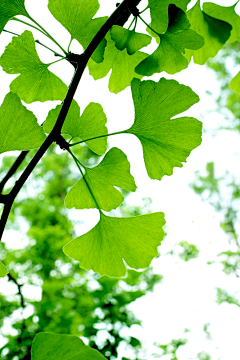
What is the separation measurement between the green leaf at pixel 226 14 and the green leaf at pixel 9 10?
352 mm

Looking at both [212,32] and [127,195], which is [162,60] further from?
[127,195]

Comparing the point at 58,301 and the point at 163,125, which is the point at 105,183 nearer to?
the point at 163,125

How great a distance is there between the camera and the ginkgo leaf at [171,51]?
0.40m

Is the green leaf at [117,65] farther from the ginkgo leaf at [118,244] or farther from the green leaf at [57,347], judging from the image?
the green leaf at [57,347]

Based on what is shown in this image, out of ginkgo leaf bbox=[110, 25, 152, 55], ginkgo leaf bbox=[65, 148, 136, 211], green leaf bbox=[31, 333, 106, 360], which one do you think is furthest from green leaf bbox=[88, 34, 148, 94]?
green leaf bbox=[31, 333, 106, 360]

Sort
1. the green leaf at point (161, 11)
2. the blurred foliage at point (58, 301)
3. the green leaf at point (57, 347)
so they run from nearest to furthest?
1. the green leaf at point (57, 347)
2. the green leaf at point (161, 11)
3. the blurred foliage at point (58, 301)

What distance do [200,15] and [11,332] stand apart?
1.45 metres

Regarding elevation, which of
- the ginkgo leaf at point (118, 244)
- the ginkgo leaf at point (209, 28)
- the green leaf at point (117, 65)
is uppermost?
the ginkgo leaf at point (209, 28)

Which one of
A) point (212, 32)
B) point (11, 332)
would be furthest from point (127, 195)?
point (212, 32)

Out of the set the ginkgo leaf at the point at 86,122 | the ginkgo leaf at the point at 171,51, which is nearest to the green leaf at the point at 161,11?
the ginkgo leaf at the point at 171,51

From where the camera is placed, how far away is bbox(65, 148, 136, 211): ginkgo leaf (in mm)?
446

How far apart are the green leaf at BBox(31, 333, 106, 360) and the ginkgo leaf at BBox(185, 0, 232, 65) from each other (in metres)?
0.53

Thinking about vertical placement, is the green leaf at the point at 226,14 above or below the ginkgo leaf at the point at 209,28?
above

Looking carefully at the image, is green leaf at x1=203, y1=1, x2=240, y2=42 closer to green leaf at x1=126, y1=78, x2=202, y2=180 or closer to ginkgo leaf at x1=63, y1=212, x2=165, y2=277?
green leaf at x1=126, y1=78, x2=202, y2=180
